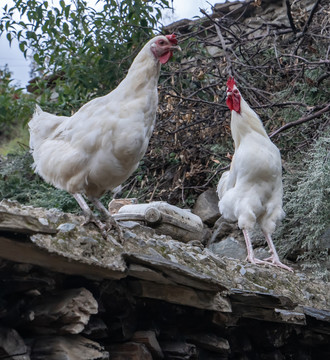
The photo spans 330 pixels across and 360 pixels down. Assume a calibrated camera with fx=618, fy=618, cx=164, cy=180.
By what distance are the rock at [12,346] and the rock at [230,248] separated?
4030 millimetres

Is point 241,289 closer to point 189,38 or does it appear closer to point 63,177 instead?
point 63,177

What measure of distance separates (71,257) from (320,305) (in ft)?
7.29

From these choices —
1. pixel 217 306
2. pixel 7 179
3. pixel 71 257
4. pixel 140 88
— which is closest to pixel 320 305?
pixel 217 306

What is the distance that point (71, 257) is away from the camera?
7.09 ft

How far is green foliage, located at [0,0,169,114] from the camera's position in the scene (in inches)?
290

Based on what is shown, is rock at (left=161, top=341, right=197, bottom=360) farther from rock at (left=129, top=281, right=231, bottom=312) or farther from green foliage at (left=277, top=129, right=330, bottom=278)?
green foliage at (left=277, top=129, right=330, bottom=278)

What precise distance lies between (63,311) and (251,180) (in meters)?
2.91

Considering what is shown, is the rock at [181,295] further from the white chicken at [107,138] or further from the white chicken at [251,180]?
the white chicken at [251,180]

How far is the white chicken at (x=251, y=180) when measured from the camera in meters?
4.89

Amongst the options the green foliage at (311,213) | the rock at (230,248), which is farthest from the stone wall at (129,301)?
the rock at (230,248)

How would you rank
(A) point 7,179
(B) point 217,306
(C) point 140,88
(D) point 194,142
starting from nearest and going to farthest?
(B) point 217,306, (C) point 140,88, (D) point 194,142, (A) point 7,179

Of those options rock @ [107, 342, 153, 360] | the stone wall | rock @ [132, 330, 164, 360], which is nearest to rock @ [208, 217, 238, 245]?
the stone wall

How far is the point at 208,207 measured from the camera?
6.91 metres

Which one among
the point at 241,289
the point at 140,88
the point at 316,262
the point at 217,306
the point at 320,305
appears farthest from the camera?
the point at 316,262
